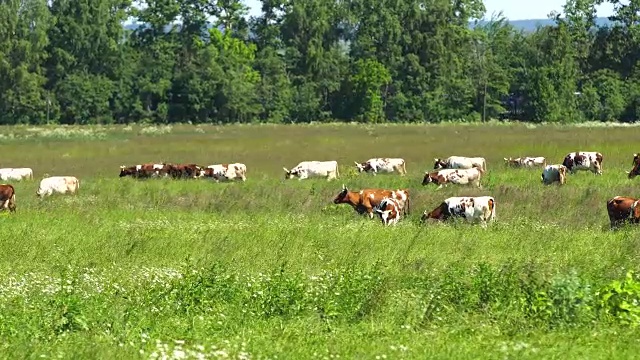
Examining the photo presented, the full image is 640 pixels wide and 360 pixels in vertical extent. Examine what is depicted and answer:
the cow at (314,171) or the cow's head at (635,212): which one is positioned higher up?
the cow's head at (635,212)

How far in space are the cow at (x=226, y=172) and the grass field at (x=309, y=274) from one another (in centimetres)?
543

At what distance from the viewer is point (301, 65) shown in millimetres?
105812

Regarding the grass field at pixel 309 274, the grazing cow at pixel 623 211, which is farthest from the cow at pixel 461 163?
the grazing cow at pixel 623 211

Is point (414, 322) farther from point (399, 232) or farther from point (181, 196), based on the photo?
point (181, 196)

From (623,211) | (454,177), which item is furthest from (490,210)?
(454,177)

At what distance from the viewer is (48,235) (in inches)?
781

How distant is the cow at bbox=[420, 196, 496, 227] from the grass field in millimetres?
648

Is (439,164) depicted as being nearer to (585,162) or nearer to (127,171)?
(585,162)

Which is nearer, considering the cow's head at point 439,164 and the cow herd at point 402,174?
the cow herd at point 402,174

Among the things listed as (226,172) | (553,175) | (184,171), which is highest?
(553,175)

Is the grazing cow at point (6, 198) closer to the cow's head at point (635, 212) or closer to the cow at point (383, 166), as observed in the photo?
the cow at point (383, 166)

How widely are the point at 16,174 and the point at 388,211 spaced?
20208 mm

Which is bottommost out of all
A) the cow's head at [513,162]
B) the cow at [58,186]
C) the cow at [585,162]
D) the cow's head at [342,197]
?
the cow's head at [513,162]

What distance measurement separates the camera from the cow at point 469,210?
76.6 ft
